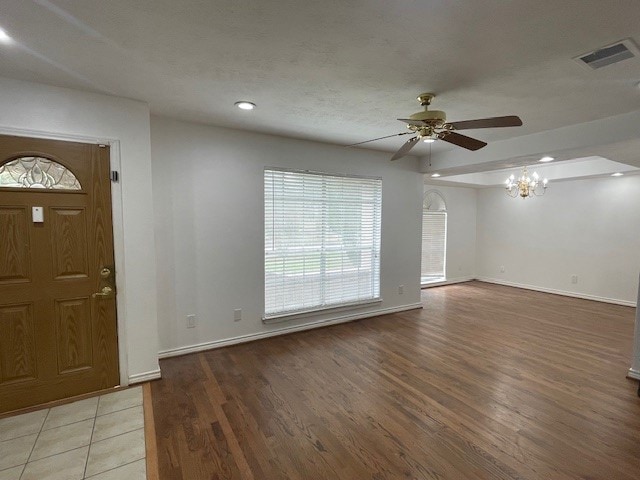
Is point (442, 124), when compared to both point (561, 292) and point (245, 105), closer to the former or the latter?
point (245, 105)

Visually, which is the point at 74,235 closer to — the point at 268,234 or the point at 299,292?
the point at 268,234

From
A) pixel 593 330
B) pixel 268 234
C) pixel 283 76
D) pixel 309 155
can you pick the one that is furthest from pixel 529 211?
pixel 283 76

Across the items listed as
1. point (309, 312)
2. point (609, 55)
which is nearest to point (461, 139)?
point (609, 55)

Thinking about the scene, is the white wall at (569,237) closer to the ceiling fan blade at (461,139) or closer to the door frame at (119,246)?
the ceiling fan blade at (461,139)

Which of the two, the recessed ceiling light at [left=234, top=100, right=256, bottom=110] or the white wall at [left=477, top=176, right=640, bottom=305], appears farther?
the white wall at [left=477, top=176, right=640, bottom=305]

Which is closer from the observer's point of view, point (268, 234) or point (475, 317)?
point (268, 234)

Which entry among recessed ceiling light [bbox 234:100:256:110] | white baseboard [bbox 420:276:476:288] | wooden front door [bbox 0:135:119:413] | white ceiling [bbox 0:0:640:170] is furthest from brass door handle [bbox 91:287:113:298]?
white baseboard [bbox 420:276:476:288]

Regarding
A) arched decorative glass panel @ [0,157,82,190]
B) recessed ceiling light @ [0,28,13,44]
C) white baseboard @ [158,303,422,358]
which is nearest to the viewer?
Answer: recessed ceiling light @ [0,28,13,44]

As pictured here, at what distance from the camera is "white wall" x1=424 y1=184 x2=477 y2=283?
7.56m

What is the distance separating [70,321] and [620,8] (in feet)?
13.5

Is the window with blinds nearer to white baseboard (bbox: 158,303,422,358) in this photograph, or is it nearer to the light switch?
white baseboard (bbox: 158,303,422,358)

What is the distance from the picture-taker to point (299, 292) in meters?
4.22

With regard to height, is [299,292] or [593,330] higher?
[299,292]

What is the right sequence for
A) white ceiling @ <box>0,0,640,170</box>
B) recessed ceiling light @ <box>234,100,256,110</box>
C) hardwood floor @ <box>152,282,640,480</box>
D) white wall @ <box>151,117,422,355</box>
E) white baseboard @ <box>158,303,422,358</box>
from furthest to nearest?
white baseboard @ <box>158,303,422,358</box>
white wall @ <box>151,117,422,355</box>
recessed ceiling light @ <box>234,100,256,110</box>
hardwood floor @ <box>152,282,640,480</box>
white ceiling @ <box>0,0,640,170</box>
